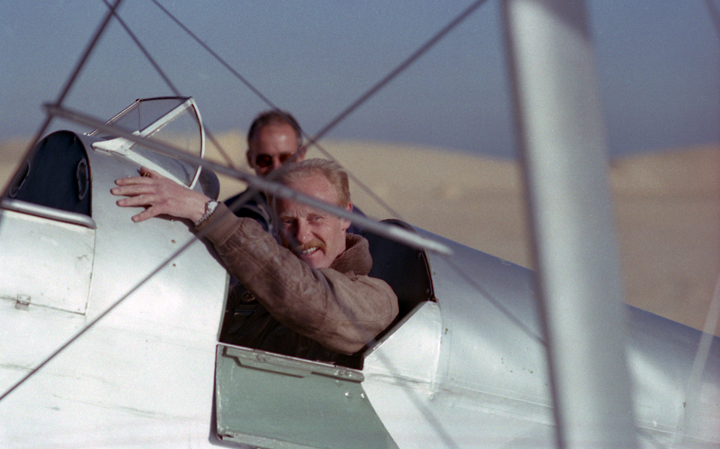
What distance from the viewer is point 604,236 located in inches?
60.7

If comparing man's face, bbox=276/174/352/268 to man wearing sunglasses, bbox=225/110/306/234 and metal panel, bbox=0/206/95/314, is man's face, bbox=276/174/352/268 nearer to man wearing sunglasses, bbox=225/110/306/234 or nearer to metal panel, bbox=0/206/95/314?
metal panel, bbox=0/206/95/314

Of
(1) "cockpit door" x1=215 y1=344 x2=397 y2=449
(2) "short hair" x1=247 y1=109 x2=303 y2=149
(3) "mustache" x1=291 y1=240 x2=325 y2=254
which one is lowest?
(1) "cockpit door" x1=215 y1=344 x2=397 y2=449

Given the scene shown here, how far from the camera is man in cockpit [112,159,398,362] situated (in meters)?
2.19

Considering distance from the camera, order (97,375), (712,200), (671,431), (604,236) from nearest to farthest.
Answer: (604,236) → (97,375) → (671,431) → (712,200)

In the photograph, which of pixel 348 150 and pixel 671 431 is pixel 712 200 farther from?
pixel 671 431

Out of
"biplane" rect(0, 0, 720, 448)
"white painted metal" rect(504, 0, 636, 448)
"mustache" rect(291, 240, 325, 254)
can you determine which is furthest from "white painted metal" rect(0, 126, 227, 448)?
"white painted metal" rect(504, 0, 636, 448)

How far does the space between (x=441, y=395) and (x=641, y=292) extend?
37.0ft

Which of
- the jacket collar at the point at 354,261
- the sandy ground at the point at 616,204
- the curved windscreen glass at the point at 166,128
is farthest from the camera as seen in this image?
the sandy ground at the point at 616,204

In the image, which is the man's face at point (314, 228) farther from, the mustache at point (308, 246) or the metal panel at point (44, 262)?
the metal panel at point (44, 262)

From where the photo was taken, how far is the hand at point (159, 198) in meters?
2.16

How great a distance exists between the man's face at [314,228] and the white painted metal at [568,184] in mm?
1250

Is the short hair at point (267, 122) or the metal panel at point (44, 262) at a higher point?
the short hair at point (267, 122)

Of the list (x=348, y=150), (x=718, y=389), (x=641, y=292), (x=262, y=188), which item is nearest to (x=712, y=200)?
(x=641, y=292)

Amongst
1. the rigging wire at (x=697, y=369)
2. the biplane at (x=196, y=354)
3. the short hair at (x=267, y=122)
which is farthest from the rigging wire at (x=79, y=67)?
the short hair at (x=267, y=122)
